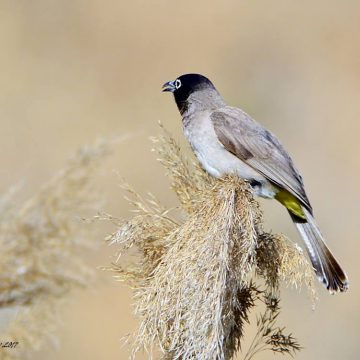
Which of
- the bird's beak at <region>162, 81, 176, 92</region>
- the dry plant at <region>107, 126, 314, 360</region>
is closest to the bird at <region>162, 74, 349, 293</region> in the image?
the bird's beak at <region>162, 81, 176, 92</region>

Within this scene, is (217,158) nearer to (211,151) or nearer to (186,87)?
(211,151)

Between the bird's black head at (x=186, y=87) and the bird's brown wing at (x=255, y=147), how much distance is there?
0.26 meters

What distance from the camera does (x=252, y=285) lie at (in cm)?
255

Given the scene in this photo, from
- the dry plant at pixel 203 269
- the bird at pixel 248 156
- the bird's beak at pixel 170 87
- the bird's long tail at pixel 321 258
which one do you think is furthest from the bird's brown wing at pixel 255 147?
the dry plant at pixel 203 269

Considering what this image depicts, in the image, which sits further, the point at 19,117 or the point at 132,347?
the point at 19,117

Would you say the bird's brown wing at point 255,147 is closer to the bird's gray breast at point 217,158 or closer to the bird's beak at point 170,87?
the bird's gray breast at point 217,158

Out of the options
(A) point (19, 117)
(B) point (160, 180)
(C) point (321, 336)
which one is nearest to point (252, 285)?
(C) point (321, 336)

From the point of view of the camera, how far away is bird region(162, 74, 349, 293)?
13.1ft

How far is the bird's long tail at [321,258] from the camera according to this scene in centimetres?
346

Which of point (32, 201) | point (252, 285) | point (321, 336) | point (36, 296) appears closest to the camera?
point (36, 296)

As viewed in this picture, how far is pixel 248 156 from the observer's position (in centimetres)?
420

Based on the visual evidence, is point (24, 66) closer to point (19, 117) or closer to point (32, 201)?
point (19, 117)

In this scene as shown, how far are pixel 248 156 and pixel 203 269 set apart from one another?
1865mm

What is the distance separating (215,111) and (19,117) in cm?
544
